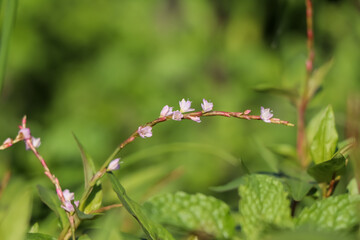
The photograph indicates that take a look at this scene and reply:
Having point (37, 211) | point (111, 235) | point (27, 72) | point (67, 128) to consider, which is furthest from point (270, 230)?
point (27, 72)

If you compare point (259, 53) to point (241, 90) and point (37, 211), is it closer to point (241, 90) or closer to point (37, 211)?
point (241, 90)

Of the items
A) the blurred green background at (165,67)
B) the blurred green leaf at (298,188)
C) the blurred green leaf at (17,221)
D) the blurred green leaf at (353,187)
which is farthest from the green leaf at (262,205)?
the blurred green background at (165,67)

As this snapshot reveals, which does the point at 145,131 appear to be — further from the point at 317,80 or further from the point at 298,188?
the point at 317,80

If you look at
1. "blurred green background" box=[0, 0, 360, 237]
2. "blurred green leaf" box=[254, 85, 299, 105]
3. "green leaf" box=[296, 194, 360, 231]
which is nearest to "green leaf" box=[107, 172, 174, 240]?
"green leaf" box=[296, 194, 360, 231]

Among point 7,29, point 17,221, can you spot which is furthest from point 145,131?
point 7,29

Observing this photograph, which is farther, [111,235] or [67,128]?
[67,128]

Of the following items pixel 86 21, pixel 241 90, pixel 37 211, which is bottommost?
pixel 241 90
